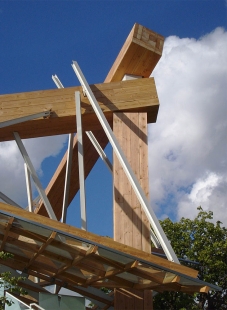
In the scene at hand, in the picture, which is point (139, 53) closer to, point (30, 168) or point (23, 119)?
point (23, 119)

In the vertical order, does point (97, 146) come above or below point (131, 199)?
above

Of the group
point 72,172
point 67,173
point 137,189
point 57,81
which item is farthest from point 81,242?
point 72,172

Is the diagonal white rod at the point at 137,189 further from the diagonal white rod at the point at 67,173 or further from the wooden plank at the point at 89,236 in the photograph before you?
the diagonal white rod at the point at 67,173

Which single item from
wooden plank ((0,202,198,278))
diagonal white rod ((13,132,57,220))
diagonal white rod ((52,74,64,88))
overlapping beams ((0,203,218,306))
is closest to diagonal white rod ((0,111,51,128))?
diagonal white rod ((13,132,57,220))

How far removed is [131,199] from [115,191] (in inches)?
13.6

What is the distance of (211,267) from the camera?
22.9 meters

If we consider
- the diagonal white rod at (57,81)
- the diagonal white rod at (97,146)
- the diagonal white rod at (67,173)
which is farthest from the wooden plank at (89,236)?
the diagonal white rod at (57,81)

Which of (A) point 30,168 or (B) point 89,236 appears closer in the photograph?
(B) point 89,236

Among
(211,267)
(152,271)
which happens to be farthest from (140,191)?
(211,267)

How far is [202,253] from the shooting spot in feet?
75.2

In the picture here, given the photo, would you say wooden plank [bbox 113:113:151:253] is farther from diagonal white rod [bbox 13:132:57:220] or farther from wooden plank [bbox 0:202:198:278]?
wooden plank [bbox 0:202:198:278]

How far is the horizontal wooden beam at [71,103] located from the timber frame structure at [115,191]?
21mm

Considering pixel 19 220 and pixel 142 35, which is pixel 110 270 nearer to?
pixel 19 220

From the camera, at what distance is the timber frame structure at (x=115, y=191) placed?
8023 mm
